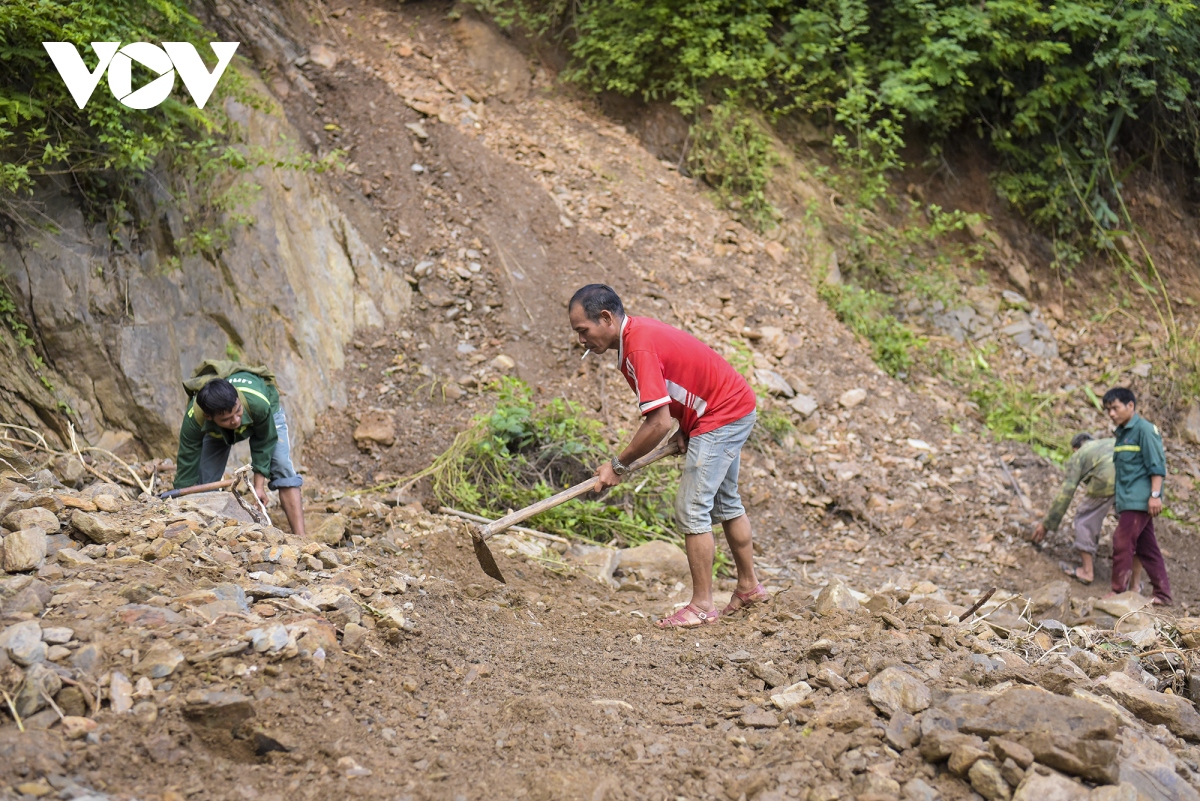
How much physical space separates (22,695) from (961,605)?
4988mm

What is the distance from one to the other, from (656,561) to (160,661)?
3.26 m

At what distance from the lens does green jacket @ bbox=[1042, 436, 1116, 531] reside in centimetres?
670

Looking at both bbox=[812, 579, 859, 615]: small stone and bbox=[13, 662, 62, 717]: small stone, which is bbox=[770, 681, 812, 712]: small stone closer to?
bbox=[812, 579, 859, 615]: small stone

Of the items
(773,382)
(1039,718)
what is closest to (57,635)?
(1039,718)

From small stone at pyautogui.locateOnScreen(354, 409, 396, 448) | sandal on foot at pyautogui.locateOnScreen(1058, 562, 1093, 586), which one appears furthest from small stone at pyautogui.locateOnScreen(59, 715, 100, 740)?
sandal on foot at pyautogui.locateOnScreen(1058, 562, 1093, 586)

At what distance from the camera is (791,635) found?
3.87 meters

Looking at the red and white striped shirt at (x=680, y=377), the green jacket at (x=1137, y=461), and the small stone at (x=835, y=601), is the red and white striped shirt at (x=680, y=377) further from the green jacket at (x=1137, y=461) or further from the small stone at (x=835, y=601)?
the green jacket at (x=1137, y=461)

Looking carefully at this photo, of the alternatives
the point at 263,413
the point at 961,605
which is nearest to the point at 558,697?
the point at 263,413

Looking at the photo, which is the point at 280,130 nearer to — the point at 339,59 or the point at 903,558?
the point at 339,59

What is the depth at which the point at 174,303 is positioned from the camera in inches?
239

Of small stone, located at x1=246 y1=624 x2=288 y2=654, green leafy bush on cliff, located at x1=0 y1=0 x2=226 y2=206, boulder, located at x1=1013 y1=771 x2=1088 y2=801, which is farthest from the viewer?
green leafy bush on cliff, located at x1=0 y1=0 x2=226 y2=206

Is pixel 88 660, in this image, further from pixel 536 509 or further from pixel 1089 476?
pixel 1089 476

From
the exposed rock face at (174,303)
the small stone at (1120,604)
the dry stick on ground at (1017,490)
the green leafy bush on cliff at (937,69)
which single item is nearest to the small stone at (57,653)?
the exposed rock face at (174,303)

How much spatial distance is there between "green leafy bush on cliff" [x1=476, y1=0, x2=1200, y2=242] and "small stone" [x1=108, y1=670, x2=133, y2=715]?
8091 mm
